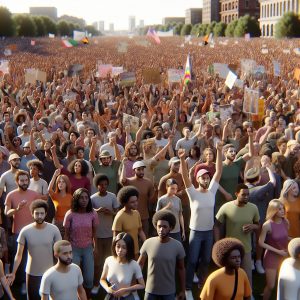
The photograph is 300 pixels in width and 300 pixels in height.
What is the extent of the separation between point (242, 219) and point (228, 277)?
4.89 feet

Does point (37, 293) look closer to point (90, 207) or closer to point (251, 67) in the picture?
point (90, 207)

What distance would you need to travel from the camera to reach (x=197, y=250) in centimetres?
659

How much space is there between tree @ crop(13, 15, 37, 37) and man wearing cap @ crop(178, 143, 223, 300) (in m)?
83.9

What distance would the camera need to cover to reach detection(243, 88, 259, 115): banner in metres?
11.4

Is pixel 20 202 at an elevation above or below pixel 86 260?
above

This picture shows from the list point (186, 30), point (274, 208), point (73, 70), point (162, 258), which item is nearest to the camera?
point (162, 258)

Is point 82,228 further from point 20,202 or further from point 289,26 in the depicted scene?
point 289,26

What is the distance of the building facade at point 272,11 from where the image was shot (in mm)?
92062

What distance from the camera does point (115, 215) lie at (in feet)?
21.6

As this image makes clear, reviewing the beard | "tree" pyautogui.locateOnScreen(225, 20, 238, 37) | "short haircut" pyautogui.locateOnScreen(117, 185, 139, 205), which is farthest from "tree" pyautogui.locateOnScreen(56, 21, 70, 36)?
the beard

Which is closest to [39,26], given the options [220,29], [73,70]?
[220,29]

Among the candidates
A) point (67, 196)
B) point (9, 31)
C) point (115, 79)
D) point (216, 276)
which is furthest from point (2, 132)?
point (9, 31)

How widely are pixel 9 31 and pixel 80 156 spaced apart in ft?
241

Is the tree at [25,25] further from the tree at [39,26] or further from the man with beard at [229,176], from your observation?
the man with beard at [229,176]
